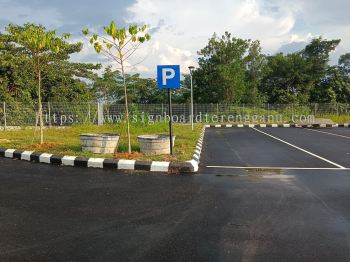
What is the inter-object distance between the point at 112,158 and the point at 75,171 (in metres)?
1.14

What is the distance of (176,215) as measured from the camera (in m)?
5.11

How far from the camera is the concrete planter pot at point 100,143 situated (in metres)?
10.3

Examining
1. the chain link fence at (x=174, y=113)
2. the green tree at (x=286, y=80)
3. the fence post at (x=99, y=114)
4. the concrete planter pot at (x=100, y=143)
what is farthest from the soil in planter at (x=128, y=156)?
the green tree at (x=286, y=80)

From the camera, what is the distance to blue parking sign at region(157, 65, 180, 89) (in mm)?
9625

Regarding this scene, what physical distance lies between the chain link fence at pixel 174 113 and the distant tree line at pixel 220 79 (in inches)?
99.1

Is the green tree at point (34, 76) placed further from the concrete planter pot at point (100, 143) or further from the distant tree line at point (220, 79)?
the concrete planter pot at point (100, 143)

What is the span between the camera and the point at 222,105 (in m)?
36.3

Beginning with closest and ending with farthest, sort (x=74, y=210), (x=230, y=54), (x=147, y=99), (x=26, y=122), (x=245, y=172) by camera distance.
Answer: (x=74, y=210) < (x=245, y=172) < (x=26, y=122) < (x=230, y=54) < (x=147, y=99)

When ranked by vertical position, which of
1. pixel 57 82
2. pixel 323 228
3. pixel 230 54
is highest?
pixel 230 54

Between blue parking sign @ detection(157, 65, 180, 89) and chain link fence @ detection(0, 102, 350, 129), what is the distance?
53.3 ft

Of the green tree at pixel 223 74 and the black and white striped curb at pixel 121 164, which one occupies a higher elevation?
the green tree at pixel 223 74

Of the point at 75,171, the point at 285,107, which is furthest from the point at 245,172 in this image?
the point at 285,107

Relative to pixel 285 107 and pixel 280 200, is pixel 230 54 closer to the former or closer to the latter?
pixel 285 107

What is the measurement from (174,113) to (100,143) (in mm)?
25070
